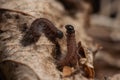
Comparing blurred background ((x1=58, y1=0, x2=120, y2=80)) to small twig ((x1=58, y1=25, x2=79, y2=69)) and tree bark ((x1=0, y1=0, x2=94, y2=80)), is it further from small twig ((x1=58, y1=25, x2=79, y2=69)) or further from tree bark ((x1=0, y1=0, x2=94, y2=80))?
small twig ((x1=58, y1=25, x2=79, y2=69))

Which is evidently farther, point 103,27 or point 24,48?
point 103,27

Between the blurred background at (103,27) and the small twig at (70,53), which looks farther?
the blurred background at (103,27)

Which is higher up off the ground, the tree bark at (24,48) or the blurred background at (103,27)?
the tree bark at (24,48)

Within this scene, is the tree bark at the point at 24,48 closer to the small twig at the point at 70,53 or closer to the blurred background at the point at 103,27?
the small twig at the point at 70,53

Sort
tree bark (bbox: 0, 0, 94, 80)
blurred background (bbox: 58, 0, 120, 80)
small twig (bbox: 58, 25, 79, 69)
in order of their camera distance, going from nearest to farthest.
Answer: tree bark (bbox: 0, 0, 94, 80), small twig (bbox: 58, 25, 79, 69), blurred background (bbox: 58, 0, 120, 80)

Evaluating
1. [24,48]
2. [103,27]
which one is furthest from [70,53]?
[103,27]

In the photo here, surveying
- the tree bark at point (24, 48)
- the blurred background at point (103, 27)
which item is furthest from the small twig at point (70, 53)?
the blurred background at point (103, 27)

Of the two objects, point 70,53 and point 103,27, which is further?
point 103,27

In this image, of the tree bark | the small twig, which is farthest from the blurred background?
the small twig

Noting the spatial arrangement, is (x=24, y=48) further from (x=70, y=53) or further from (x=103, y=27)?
(x=103, y=27)

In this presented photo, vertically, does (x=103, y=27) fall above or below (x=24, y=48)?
below

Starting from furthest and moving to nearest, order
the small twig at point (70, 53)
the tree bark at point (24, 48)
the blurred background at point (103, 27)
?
the blurred background at point (103, 27), the small twig at point (70, 53), the tree bark at point (24, 48)

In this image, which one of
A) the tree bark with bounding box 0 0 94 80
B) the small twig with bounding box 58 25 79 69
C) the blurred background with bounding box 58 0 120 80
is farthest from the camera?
the blurred background with bounding box 58 0 120 80
